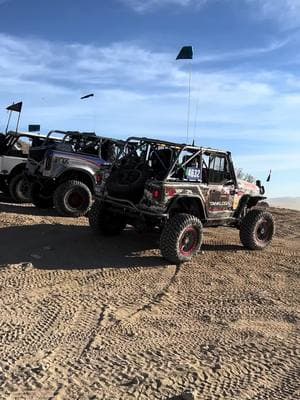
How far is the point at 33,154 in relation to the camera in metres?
12.2

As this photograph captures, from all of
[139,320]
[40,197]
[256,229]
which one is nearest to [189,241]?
[256,229]

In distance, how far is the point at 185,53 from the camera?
10594 millimetres

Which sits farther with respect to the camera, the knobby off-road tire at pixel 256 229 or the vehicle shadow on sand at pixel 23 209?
the vehicle shadow on sand at pixel 23 209

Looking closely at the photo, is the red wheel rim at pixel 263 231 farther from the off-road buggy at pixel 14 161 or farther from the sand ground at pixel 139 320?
the off-road buggy at pixel 14 161

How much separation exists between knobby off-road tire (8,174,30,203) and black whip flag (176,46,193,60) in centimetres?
519

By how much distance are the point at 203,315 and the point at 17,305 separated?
84.0 inches

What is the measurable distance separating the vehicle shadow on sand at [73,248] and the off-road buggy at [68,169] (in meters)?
1.41

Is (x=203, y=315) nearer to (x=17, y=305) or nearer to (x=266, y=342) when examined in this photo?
(x=266, y=342)

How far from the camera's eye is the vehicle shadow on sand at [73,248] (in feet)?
25.4

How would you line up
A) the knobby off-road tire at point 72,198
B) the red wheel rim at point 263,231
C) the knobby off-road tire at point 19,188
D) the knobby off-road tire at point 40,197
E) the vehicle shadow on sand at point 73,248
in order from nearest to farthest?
1. the vehicle shadow on sand at point 73,248
2. the red wheel rim at point 263,231
3. the knobby off-road tire at point 72,198
4. the knobby off-road tire at point 40,197
5. the knobby off-road tire at point 19,188

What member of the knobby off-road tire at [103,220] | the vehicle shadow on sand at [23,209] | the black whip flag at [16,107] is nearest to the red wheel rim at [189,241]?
the knobby off-road tire at [103,220]

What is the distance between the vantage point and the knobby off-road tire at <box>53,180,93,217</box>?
11289mm

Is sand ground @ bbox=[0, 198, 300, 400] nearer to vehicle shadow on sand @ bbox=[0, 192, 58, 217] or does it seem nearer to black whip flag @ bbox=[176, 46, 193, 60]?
vehicle shadow on sand @ bbox=[0, 192, 58, 217]

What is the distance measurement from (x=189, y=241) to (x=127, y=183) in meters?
1.45
